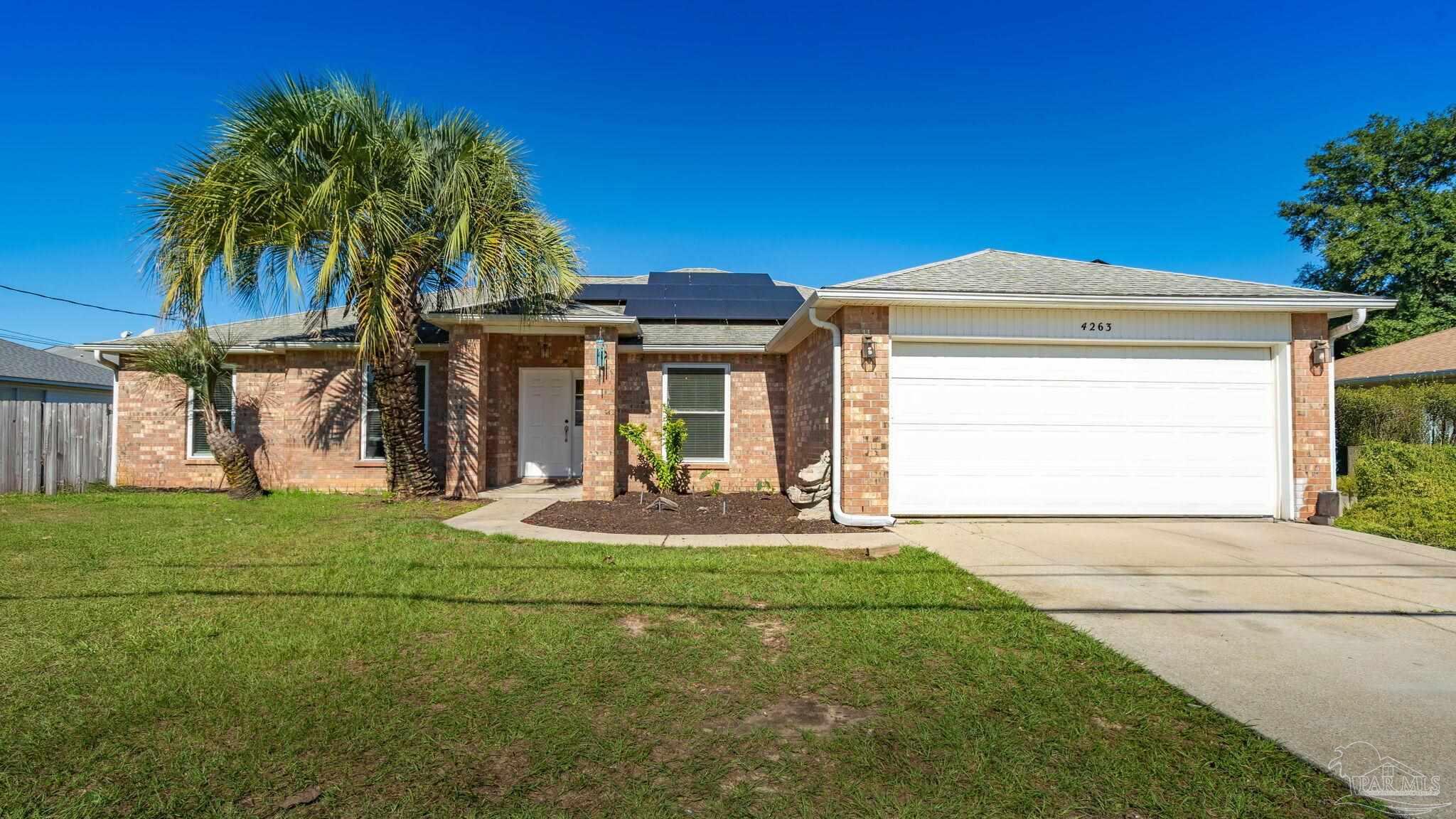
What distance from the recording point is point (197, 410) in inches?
481

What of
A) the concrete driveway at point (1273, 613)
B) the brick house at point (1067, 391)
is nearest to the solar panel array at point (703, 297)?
the brick house at point (1067, 391)

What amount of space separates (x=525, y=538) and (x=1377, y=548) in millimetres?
8562

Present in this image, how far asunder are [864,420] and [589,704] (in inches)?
217

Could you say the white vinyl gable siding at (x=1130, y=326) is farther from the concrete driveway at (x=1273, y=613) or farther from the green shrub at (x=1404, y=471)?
the concrete driveway at (x=1273, y=613)

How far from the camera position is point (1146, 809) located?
7.49 feet

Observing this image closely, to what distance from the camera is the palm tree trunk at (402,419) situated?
31.8 ft

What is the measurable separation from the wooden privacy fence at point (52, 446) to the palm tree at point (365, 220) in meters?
5.02

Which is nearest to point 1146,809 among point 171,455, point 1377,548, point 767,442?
point 1377,548

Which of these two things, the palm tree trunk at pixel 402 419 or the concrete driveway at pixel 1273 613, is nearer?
the concrete driveway at pixel 1273 613

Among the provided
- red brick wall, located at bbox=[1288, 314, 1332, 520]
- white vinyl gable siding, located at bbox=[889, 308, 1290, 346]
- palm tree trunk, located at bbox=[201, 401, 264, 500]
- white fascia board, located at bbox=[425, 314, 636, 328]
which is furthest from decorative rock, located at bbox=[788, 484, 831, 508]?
palm tree trunk, located at bbox=[201, 401, 264, 500]

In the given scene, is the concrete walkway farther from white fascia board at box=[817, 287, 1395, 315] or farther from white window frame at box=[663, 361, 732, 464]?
white window frame at box=[663, 361, 732, 464]

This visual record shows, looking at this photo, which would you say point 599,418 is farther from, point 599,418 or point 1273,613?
point 1273,613

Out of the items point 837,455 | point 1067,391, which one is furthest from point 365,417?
point 1067,391

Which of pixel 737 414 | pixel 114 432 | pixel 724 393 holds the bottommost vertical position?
pixel 114 432
